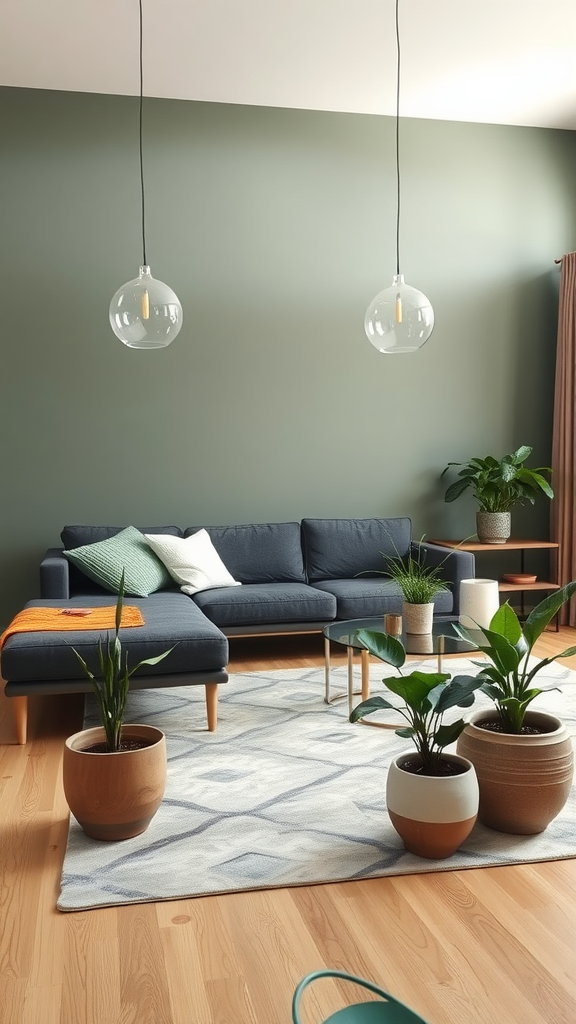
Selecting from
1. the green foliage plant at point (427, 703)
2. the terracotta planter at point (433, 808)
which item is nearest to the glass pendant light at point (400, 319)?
the green foliage plant at point (427, 703)

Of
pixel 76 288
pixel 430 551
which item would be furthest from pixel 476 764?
pixel 76 288

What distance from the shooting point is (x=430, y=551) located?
5.21 metres

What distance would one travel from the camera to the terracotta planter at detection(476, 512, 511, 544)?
5.61 metres

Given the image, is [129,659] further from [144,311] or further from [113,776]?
[144,311]

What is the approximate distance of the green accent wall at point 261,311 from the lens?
526 centimetres

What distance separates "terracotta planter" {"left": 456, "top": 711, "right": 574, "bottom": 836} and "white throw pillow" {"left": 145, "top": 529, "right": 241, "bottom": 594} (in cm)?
252

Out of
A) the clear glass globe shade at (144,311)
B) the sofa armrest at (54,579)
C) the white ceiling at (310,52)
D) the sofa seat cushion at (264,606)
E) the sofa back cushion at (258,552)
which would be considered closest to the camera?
the clear glass globe shade at (144,311)

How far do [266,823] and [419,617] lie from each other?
1.35 meters

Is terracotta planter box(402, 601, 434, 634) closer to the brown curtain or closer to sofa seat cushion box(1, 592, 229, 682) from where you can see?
sofa seat cushion box(1, 592, 229, 682)

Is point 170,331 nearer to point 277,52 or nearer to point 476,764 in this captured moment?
point 277,52

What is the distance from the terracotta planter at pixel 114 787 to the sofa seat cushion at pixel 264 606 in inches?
82.0

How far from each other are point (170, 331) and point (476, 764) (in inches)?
93.2

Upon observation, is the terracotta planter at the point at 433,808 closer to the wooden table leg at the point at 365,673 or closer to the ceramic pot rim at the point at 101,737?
the ceramic pot rim at the point at 101,737

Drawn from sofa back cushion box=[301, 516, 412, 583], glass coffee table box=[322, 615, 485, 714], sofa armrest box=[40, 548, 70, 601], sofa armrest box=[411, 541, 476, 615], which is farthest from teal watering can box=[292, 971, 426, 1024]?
sofa back cushion box=[301, 516, 412, 583]
